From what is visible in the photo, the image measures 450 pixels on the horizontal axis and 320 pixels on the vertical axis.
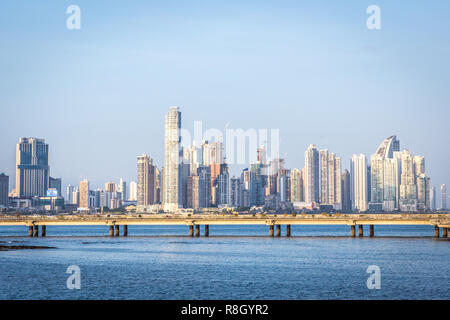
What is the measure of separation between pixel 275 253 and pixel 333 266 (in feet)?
61.1

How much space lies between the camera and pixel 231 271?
231 feet

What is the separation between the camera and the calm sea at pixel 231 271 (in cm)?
5450

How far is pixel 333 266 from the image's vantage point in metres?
73.9

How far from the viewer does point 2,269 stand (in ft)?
236

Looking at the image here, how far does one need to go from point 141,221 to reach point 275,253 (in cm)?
4148

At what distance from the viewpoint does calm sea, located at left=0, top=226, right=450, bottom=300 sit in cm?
5450
